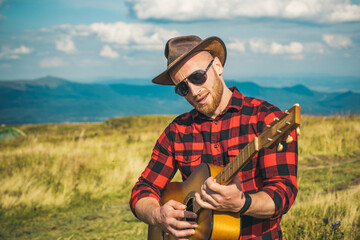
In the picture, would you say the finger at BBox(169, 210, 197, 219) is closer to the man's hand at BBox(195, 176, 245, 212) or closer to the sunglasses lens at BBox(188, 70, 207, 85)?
the man's hand at BBox(195, 176, 245, 212)

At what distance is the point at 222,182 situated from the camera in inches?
84.7

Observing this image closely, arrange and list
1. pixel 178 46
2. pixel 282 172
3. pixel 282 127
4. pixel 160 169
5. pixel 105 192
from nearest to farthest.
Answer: pixel 282 127, pixel 282 172, pixel 178 46, pixel 160 169, pixel 105 192

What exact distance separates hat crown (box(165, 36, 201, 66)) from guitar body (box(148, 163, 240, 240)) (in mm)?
1002

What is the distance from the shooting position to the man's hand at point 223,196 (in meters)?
1.92

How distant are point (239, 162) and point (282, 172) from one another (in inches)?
19.2

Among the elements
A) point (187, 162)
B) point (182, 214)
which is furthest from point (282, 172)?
point (187, 162)

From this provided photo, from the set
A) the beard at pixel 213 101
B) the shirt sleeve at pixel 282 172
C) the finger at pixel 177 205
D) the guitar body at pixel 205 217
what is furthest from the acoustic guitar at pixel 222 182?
the beard at pixel 213 101

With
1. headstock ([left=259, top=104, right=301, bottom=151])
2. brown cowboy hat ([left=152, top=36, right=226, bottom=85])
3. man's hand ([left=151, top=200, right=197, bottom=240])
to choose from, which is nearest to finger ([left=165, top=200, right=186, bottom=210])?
man's hand ([left=151, top=200, right=197, bottom=240])

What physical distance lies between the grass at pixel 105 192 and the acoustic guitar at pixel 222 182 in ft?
6.04

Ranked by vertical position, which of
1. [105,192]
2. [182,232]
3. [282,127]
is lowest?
[105,192]

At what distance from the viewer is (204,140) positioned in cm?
285

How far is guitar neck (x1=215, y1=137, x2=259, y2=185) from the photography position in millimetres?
1807

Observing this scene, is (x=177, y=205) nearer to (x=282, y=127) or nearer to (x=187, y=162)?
(x=187, y=162)

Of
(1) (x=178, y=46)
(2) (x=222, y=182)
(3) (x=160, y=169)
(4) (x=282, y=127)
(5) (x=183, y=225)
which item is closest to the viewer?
(4) (x=282, y=127)
